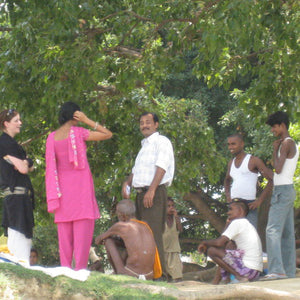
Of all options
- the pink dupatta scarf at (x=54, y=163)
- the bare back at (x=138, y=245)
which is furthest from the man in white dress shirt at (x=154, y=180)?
the pink dupatta scarf at (x=54, y=163)

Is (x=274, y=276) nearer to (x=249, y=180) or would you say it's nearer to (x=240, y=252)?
(x=240, y=252)

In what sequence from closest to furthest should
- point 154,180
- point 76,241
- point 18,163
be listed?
point 76,241 → point 18,163 → point 154,180

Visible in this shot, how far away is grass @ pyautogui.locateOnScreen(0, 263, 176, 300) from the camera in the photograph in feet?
15.5

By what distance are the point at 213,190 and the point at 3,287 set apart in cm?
1387

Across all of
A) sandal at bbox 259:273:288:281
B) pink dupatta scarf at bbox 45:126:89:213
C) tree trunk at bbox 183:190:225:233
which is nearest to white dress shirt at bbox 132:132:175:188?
pink dupatta scarf at bbox 45:126:89:213

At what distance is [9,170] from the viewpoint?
6.66m

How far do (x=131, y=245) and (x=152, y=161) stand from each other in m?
0.93

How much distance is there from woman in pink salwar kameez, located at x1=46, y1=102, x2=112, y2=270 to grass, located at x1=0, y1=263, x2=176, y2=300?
1.16 meters

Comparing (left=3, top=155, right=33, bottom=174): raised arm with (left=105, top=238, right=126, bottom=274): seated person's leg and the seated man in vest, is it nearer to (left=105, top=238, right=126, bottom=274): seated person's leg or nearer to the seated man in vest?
(left=105, top=238, right=126, bottom=274): seated person's leg

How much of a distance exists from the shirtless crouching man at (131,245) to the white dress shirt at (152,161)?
342 millimetres

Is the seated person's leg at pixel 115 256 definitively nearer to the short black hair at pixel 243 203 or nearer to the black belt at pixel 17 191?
the black belt at pixel 17 191

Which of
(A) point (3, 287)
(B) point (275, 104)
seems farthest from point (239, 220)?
(A) point (3, 287)

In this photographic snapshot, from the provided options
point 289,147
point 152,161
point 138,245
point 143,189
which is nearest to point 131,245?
point 138,245

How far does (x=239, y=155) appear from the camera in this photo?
8047mm
